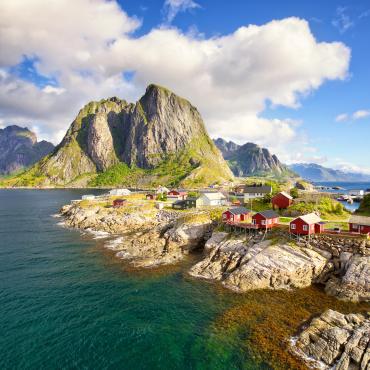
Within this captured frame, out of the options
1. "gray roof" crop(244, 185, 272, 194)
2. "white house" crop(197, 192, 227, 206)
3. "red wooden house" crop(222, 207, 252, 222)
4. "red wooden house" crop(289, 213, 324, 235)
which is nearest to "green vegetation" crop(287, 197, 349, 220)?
"red wooden house" crop(222, 207, 252, 222)

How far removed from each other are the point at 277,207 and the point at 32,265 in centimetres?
6411

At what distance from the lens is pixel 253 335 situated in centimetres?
3256

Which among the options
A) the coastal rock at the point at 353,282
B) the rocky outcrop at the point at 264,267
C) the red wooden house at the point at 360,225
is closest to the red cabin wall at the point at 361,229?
the red wooden house at the point at 360,225

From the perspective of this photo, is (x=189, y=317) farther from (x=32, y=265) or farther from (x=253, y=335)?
(x=32, y=265)

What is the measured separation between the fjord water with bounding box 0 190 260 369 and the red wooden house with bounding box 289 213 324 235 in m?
20.7

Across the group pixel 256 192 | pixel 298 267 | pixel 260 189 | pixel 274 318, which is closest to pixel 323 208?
pixel 298 267

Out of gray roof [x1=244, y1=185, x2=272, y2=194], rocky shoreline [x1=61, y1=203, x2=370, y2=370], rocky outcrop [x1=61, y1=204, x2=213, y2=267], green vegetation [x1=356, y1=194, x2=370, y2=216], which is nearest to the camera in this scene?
rocky shoreline [x1=61, y1=203, x2=370, y2=370]

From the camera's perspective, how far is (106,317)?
37.1 meters

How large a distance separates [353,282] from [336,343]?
1731cm

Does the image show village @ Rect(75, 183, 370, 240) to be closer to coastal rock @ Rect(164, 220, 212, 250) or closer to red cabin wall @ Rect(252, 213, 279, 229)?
red cabin wall @ Rect(252, 213, 279, 229)

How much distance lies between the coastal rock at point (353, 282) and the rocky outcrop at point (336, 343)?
8527mm

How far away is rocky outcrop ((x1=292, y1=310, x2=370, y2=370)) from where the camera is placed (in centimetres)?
2727

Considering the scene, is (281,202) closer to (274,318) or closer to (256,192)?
(274,318)

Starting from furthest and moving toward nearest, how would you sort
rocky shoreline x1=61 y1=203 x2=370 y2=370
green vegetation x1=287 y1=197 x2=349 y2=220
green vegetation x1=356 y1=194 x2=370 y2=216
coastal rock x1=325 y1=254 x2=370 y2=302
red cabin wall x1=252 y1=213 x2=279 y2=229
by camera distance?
1. green vegetation x1=356 y1=194 x2=370 y2=216
2. green vegetation x1=287 y1=197 x2=349 y2=220
3. red cabin wall x1=252 y1=213 x2=279 y2=229
4. coastal rock x1=325 y1=254 x2=370 y2=302
5. rocky shoreline x1=61 y1=203 x2=370 y2=370
